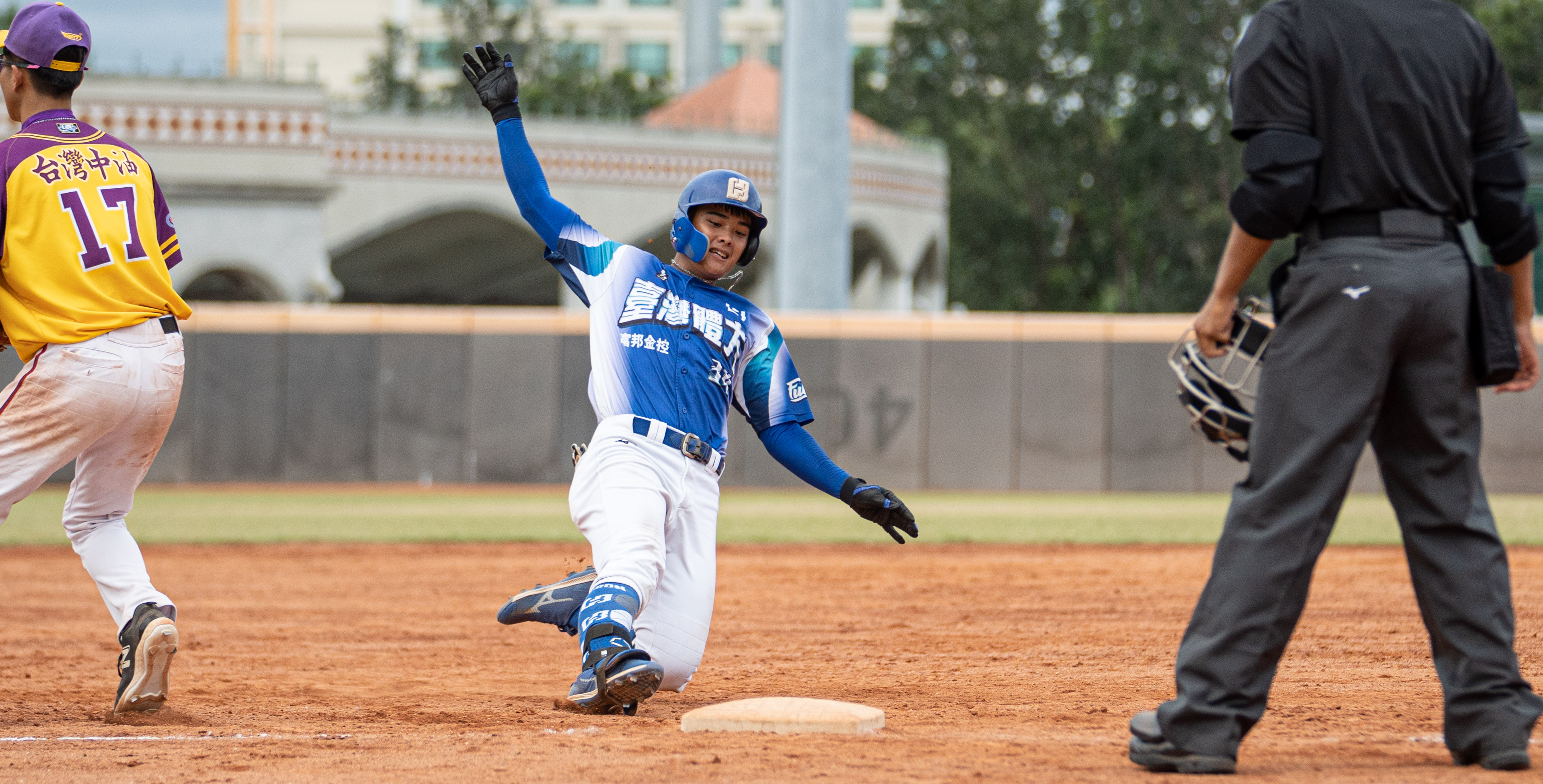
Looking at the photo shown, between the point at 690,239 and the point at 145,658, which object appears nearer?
the point at 145,658

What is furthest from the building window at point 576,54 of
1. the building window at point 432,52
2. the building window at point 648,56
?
the building window at point 432,52

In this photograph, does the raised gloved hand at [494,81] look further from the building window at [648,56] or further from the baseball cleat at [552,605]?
the building window at [648,56]

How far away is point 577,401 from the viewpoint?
57.7ft

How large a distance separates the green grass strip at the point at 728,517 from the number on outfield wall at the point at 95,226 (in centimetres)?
738

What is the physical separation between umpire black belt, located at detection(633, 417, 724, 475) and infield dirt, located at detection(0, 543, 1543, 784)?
31.9 inches

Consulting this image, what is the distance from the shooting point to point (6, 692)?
5180 mm

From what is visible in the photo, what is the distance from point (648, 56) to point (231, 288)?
47527 millimetres

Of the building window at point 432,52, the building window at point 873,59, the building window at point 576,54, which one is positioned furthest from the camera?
the building window at point 432,52

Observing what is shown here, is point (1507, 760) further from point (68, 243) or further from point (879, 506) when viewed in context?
point (68, 243)

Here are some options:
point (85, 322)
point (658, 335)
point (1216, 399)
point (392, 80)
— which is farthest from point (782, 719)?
point (392, 80)

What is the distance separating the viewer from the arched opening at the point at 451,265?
31.7 m

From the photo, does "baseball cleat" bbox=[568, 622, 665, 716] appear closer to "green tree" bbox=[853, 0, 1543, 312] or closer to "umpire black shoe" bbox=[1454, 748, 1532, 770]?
"umpire black shoe" bbox=[1454, 748, 1532, 770]

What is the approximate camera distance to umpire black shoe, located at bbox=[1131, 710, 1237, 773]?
340 cm

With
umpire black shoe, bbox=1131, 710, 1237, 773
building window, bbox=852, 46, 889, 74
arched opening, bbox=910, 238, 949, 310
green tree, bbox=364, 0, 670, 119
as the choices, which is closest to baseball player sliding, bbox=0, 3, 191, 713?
umpire black shoe, bbox=1131, 710, 1237, 773
